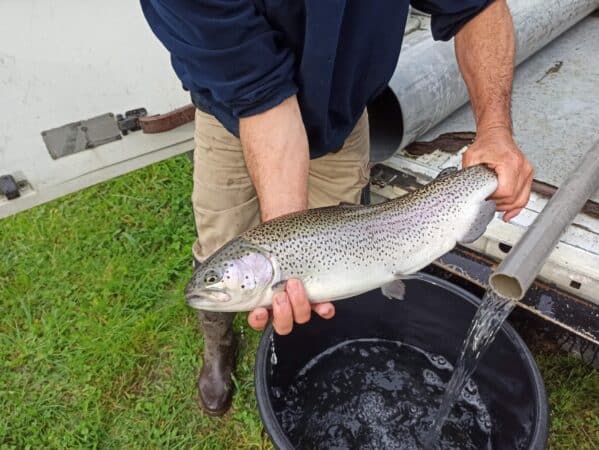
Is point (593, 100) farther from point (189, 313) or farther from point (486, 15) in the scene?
point (189, 313)

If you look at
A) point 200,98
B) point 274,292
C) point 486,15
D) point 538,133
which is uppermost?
point 486,15

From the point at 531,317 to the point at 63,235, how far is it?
9.00ft

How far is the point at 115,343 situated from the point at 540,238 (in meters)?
2.17

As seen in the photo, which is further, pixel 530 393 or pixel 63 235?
pixel 63 235

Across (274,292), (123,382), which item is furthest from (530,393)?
(123,382)

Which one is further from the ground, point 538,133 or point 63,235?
point 538,133

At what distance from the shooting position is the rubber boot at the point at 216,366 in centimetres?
268

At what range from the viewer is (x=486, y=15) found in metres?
2.34

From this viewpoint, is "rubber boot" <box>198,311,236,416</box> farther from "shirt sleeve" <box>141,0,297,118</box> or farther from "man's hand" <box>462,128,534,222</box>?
"man's hand" <box>462,128,534,222</box>

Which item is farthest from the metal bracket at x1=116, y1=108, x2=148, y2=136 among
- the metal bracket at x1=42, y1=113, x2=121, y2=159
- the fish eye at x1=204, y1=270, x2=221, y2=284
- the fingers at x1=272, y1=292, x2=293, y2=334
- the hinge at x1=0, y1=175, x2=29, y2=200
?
the fingers at x1=272, y1=292, x2=293, y2=334

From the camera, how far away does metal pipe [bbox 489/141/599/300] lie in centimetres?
162

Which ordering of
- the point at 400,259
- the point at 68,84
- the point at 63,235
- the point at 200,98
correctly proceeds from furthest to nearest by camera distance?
the point at 63,235 < the point at 68,84 < the point at 200,98 < the point at 400,259

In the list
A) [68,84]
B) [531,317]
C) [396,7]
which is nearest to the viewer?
[396,7]

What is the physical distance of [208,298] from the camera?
5.34ft
